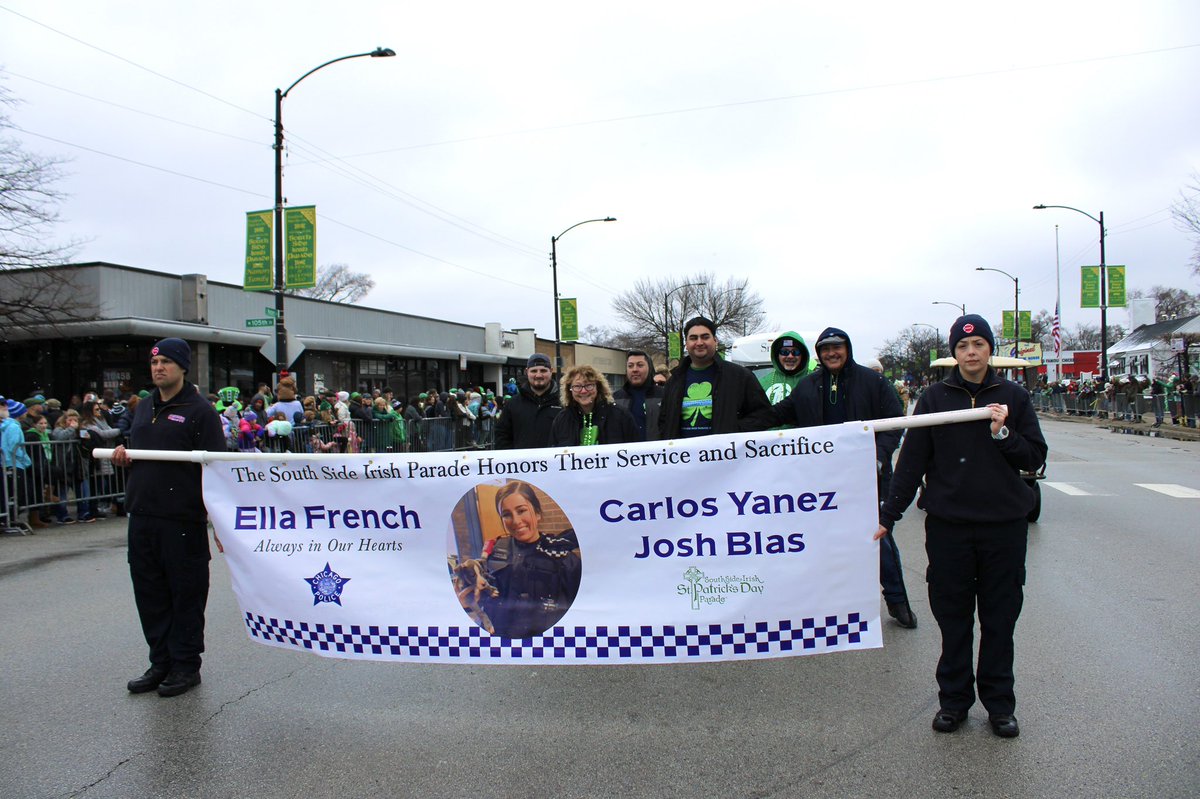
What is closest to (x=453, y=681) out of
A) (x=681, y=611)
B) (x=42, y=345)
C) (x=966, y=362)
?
(x=681, y=611)

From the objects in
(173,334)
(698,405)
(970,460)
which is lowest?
(970,460)

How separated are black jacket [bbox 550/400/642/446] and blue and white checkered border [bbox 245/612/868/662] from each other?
1693mm

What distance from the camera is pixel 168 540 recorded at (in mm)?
4582

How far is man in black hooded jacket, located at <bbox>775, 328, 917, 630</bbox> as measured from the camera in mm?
5418

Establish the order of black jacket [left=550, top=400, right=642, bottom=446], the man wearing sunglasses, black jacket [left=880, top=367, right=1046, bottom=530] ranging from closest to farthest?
black jacket [left=880, top=367, right=1046, bottom=530], black jacket [left=550, top=400, right=642, bottom=446], the man wearing sunglasses

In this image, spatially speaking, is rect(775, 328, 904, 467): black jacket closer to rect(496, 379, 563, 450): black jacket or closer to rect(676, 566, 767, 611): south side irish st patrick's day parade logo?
rect(676, 566, 767, 611): south side irish st patrick's day parade logo

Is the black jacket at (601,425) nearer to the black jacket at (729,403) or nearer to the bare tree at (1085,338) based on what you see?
the black jacket at (729,403)

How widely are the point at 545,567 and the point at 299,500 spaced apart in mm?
1415

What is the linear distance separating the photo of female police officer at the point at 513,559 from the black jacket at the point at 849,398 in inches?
78.2

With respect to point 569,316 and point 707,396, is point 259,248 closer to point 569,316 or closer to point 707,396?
point 707,396

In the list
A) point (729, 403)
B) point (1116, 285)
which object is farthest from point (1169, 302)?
point (729, 403)

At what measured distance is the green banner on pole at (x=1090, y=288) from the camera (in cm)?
3281

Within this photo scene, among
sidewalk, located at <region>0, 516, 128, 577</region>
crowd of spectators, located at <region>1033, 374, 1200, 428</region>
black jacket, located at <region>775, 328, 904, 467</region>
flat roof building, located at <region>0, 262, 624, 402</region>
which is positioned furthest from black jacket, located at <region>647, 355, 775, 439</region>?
crowd of spectators, located at <region>1033, 374, 1200, 428</region>

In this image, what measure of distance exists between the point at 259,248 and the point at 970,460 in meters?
15.7
